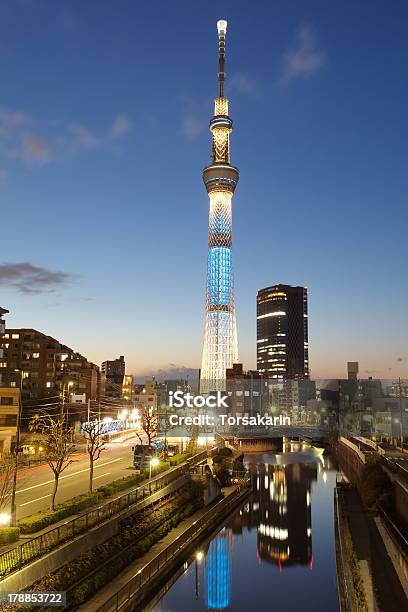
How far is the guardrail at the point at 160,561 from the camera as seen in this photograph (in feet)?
63.5

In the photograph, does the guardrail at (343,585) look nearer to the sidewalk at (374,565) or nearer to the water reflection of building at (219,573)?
the sidewalk at (374,565)

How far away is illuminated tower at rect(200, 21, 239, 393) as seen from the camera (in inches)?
4670

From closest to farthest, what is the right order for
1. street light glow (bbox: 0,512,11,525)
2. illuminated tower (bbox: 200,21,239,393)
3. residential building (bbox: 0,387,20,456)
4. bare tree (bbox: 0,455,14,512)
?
street light glow (bbox: 0,512,11,525)
bare tree (bbox: 0,455,14,512)
residential building (bbox: 0,387,20,456)
illuminated tower (bbox: 200,21,239,393)

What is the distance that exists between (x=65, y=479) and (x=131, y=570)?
12.8 meters

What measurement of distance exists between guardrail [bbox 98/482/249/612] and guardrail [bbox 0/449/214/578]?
2719 millimetres

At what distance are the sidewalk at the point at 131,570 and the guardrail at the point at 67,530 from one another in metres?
2.21

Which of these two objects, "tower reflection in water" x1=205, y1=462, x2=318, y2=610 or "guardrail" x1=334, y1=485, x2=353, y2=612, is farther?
"tower reflection in water" x1=205, y1=462, x2=318, y2=610

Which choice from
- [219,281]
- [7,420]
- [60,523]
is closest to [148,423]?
[7,420]

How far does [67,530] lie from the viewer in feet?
69.3

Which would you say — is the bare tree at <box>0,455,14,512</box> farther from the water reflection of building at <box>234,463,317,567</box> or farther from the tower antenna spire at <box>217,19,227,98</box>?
the tower antenna spire at <box>217,19,227,98</box>

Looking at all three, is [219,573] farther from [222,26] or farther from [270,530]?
[222,26]

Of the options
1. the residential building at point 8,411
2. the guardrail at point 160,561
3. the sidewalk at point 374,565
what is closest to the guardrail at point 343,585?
the sidewalk at point 374,565

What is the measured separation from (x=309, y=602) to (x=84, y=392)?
71724 mm

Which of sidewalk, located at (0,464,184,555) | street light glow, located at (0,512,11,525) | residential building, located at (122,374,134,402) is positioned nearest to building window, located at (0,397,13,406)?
sidewalk, located at (0,464,184,555)
